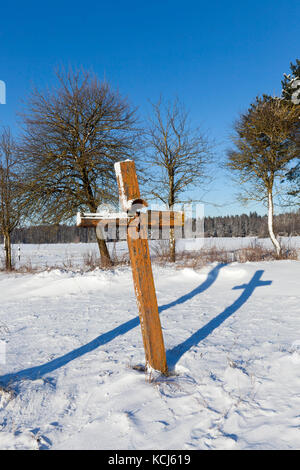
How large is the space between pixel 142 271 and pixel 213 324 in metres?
2.47

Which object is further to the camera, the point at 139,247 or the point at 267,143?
the point at 267,143

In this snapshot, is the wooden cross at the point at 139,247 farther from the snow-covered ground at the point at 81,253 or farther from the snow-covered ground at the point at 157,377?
the snow-covered ground at the point at 81,253

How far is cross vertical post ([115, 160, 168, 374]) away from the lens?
3057 millimetres

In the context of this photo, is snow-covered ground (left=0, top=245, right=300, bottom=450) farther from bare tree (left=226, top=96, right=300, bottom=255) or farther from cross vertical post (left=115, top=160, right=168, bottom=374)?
bare tree (left=226, top=96, right=300, bottom=255)

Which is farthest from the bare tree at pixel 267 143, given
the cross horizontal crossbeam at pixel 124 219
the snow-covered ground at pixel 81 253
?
the cross horizontal crossbeam at pixel 124 219

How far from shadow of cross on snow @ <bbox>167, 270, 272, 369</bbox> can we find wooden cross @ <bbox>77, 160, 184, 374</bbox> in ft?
1.60

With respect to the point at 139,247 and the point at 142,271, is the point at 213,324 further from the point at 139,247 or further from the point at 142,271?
the point at 139,247

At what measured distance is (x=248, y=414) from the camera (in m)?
2.34

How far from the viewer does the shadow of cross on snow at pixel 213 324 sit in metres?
3.69

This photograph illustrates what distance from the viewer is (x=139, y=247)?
10.1ft

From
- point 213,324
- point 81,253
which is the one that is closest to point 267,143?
point 213,324

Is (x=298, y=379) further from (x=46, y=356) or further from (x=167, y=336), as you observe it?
(x=46, y=356)

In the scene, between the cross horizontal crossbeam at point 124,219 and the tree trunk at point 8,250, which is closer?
the cross horizontal crossbeam at point 124,219
